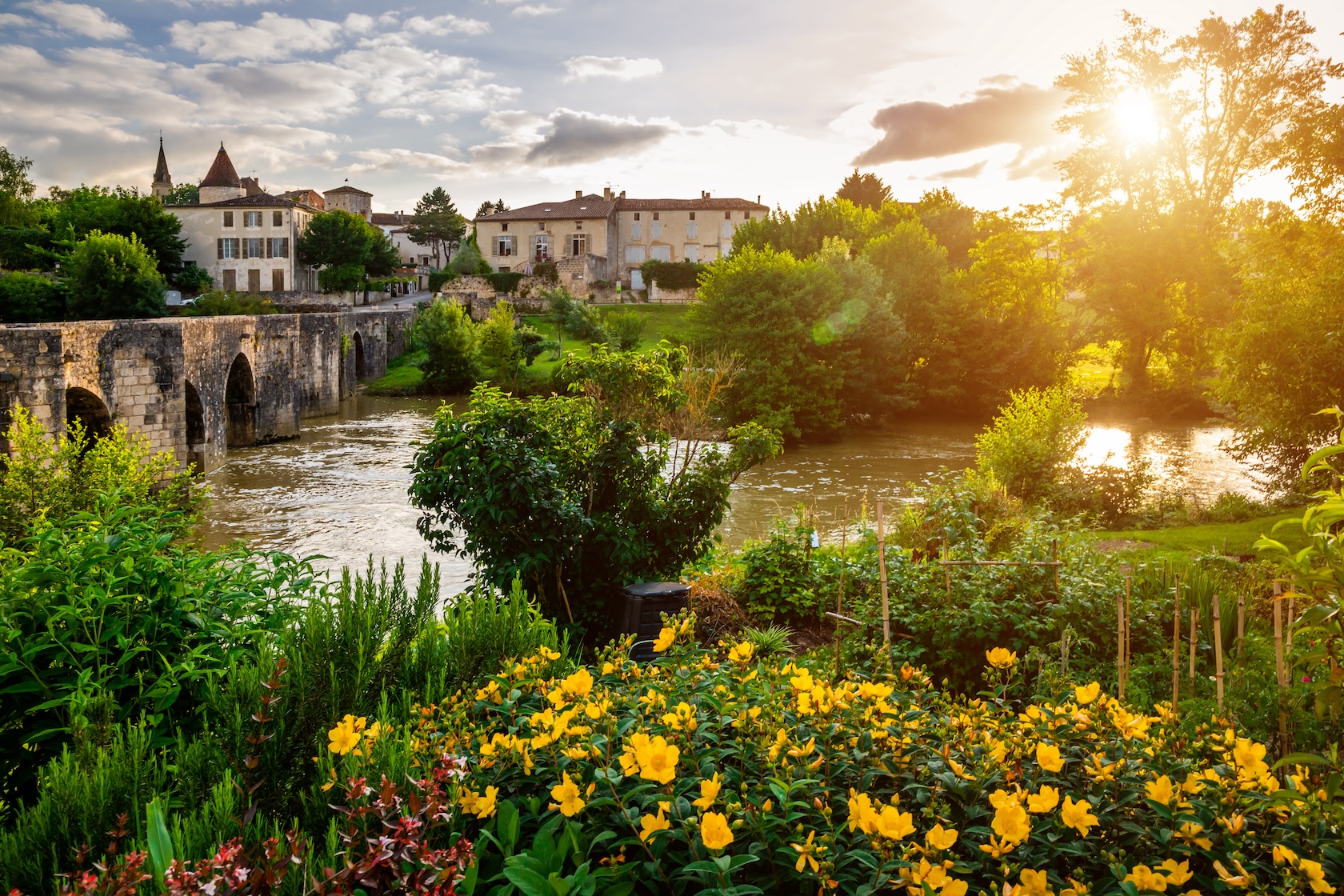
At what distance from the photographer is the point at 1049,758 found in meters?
2.56

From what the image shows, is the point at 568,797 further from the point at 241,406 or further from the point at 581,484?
the point at 241,406

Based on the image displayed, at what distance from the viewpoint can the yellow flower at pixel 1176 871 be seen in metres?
2.25

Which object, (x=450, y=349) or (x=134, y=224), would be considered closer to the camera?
(x=450, y=349)

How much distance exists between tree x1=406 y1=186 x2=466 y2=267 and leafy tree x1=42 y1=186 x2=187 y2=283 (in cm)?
3558

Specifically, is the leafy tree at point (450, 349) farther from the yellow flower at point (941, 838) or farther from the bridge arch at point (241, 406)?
the yellow flower at point (941, 838)

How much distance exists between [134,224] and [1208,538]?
55.6 m

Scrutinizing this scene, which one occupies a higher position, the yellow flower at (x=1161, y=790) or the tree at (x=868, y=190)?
the tree at (x=868, y=190)

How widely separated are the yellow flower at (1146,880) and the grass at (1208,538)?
9268 millimetres

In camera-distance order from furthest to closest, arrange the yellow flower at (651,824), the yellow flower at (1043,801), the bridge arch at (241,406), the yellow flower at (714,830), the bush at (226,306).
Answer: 1. the bush at (226,306)
2. the bridge arch at (241,406)
3. the yellow flower at (1043,801)
4. the yellow flower at (651,824)
5. the yellow flower at (714,830)

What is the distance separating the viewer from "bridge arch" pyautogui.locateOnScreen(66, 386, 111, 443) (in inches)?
687

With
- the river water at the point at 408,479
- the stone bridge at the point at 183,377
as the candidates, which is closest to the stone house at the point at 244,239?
the stone bridge at the point at 183,377

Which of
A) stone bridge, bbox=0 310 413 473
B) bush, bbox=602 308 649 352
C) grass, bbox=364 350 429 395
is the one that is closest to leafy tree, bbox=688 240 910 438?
bush, bbox=602 308 649 352

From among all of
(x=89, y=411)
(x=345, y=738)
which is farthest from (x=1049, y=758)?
(x=89, y=411)

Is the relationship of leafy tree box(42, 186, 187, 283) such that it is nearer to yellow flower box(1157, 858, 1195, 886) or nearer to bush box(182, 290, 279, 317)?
bush box(182, 290, 279, 317)
